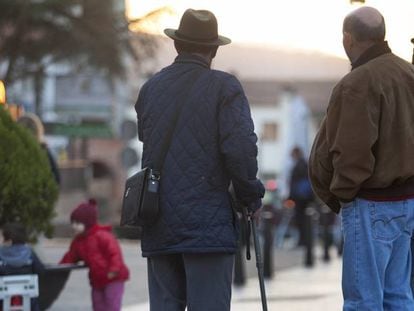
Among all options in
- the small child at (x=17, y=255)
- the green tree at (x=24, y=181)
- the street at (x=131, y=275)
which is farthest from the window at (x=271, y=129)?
the small child at (x=17, y=255)

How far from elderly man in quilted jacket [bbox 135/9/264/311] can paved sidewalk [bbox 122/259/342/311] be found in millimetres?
5104

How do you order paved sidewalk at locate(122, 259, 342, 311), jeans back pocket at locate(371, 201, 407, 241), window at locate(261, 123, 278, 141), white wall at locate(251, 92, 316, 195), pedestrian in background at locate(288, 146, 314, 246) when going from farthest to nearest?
1. window at locate(261, 123, 278, 141)
2. white wall at locate(251, 92, 316, 195)
3. pedestrian in background at locate(288, 146, 314, 246)
4. paved sidewalk at locate(122, 259, 342, 311)
5. jeans back pocket at locate(371, 201, 407, 241)

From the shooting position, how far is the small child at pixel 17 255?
8.91 metres

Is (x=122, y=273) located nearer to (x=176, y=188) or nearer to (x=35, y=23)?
(x=176, y=188)

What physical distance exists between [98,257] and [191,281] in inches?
132

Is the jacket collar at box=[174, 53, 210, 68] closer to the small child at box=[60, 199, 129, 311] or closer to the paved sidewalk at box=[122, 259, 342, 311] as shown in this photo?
the small child at box=[60, 199, 129, 311]

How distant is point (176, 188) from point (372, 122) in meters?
0.99

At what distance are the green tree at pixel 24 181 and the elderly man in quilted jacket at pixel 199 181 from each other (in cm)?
327

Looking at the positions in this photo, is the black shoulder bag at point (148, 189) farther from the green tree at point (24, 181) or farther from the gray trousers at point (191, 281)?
the green tree at point (24, 181)

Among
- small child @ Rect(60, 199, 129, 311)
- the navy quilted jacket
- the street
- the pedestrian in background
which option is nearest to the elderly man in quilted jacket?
the navy quilted jacket

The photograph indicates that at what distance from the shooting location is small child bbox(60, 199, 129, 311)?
31.8 ft

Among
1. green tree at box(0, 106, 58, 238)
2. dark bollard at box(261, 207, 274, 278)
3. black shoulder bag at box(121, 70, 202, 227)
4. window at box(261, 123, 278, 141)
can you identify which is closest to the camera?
black shoulder bag at box(121, 70, 202, 227)

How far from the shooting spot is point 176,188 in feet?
20.9

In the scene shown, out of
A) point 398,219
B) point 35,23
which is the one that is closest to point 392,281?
point 398,219
